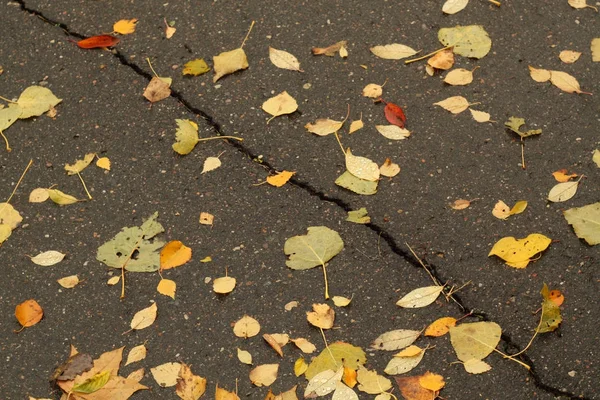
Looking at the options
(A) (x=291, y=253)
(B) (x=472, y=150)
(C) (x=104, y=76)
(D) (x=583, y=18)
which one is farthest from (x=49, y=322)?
(D) (x=583, y=18)

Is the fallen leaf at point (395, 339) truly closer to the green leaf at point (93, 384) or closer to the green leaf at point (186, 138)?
the green leaf at point (93, 384)

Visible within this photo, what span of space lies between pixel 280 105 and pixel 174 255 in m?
0.74

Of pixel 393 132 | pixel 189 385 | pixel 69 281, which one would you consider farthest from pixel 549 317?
pixel 69 281

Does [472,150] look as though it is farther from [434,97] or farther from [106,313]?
[106,313]

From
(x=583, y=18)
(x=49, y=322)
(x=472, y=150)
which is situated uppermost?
(x=583, y=18)

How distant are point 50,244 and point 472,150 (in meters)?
1.53

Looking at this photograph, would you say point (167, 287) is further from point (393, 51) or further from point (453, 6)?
point (453, 6)

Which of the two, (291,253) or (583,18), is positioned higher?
(583,18)

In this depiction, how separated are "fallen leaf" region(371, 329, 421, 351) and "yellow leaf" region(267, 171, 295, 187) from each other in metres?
0.68

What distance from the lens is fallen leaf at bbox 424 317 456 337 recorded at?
92.3 inches

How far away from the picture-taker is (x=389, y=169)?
8.94 feet

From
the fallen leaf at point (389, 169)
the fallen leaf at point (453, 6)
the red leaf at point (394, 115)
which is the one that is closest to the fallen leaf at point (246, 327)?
the fallen leaf at point (389, 169)

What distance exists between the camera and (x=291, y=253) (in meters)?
2.55

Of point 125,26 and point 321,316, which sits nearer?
point 321,316
